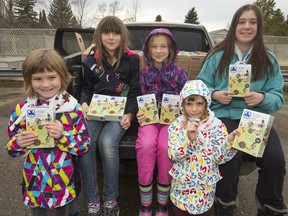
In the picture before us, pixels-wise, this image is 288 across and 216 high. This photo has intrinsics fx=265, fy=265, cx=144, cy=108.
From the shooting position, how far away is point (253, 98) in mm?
2254

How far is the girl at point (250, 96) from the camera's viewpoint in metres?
2.10

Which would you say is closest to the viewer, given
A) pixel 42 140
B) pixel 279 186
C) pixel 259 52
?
pixel 42 140

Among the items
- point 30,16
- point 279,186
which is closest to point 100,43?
point 279,186

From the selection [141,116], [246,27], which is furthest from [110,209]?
[246,27]

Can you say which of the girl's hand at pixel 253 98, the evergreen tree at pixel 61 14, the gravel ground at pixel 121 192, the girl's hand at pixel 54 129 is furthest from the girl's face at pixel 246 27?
the evergreen tree at pixel 61 14

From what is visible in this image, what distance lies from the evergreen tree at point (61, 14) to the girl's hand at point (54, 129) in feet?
114

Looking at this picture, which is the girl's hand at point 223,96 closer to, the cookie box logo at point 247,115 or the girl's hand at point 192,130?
the cookie box logo at point 247,115

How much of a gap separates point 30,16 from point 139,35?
148 ft

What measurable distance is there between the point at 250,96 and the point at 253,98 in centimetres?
3

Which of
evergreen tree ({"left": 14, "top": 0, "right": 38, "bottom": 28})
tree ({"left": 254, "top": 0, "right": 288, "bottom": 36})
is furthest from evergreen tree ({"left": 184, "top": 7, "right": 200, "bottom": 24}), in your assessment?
evergreen tree ({"left": 14, "top": 0, "right": 38, "bottom": 28})

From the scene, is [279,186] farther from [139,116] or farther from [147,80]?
[147,80]

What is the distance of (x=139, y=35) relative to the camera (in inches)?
151

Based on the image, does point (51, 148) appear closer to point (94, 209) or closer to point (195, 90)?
point (94, 209)

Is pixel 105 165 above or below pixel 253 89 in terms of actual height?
below
